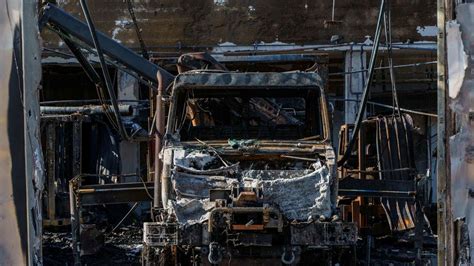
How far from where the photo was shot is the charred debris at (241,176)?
259 inches

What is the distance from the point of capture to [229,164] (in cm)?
734

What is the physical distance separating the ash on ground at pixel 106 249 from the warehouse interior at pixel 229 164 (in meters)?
0.04

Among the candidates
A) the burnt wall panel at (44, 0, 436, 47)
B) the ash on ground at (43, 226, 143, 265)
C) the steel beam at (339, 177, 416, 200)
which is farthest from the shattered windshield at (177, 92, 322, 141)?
the burnt wall panel at (44, 0, 436, 47)

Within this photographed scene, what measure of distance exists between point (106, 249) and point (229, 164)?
166 inches

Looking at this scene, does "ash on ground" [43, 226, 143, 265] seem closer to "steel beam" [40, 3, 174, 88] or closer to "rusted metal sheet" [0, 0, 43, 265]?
"steel beam" [40, 3, 174, 88]

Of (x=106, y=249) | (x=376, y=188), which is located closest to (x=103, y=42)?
(x=106, y=249)

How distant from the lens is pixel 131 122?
1374 cm

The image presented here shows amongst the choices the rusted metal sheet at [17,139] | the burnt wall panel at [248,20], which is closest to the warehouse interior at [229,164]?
the rusted metal sheet at [17,139]

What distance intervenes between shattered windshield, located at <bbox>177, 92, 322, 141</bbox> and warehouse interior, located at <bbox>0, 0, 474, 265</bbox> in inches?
0.6

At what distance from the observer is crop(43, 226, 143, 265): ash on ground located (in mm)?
10305

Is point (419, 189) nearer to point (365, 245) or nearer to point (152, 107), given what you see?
point (365, 245)

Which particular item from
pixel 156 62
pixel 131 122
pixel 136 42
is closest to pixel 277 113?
pixel 156 62

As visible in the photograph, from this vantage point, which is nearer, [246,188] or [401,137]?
[246,188]

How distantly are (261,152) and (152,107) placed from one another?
2712mm
